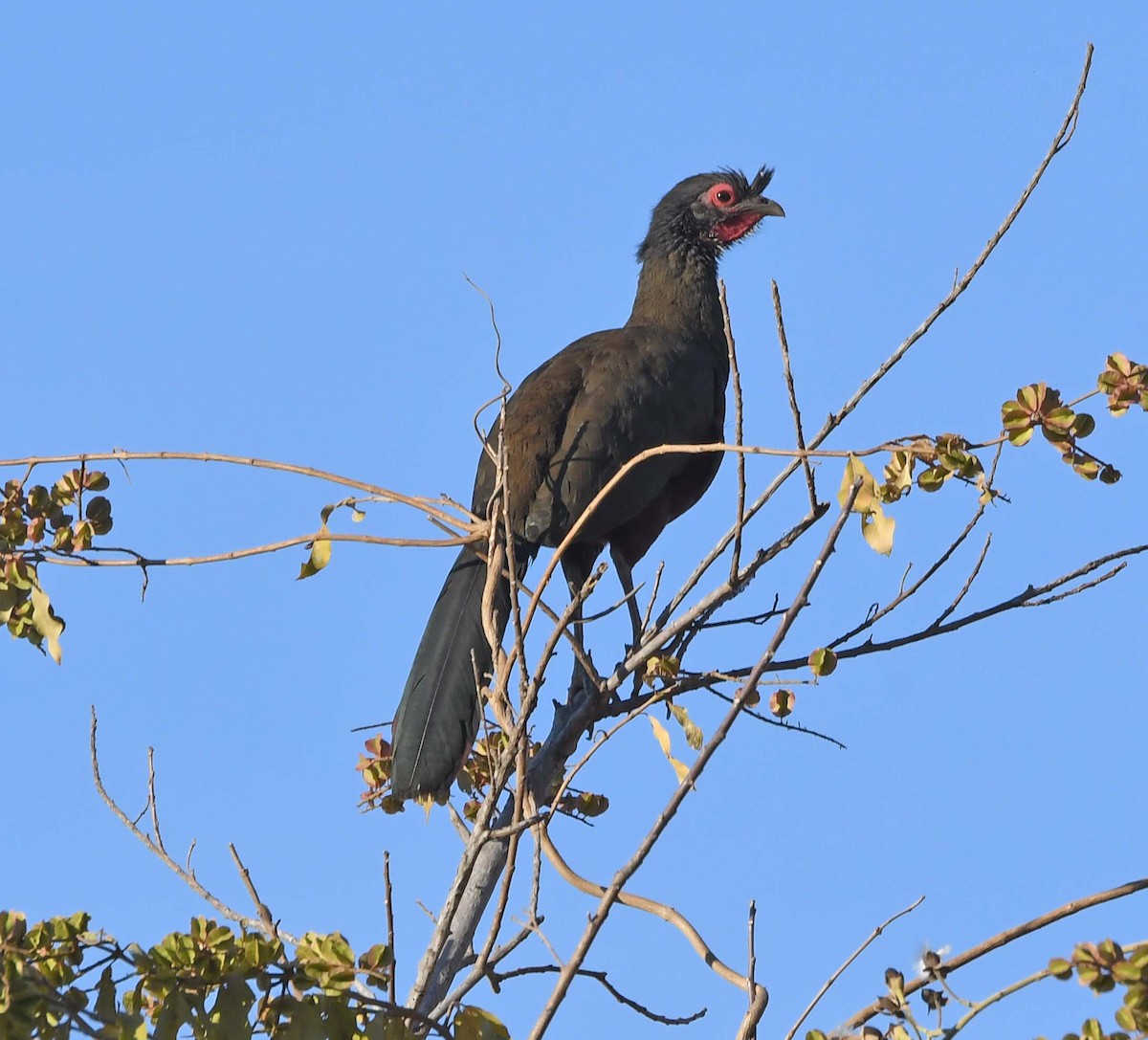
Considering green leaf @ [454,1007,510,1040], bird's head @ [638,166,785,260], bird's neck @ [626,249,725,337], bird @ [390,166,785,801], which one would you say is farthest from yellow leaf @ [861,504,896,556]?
bird's head @ [638,166,785,260]

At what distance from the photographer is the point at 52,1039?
253 centimetres

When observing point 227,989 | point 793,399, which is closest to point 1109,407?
point 793,399

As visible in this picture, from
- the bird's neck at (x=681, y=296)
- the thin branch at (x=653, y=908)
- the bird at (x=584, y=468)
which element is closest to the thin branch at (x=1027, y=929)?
the thin branch at (x=653, y=908)

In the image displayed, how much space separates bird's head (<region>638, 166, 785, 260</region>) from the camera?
276 inches

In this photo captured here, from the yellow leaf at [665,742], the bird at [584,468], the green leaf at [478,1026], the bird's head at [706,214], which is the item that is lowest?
the green leaf at [478,1026]

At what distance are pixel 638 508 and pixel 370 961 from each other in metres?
2.94

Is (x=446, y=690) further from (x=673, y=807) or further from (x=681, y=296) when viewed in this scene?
(x=681, y=296)

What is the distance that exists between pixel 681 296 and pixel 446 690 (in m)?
2.77

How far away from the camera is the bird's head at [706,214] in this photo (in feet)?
23.0

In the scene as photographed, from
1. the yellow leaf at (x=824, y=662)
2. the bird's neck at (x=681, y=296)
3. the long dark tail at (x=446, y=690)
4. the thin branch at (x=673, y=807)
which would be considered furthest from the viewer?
the bird's neck at (x=681, y=296)

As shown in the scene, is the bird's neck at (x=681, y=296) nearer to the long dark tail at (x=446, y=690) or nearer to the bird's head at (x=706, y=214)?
the bird's head at (x=706, y=214)

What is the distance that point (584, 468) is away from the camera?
5.42 m

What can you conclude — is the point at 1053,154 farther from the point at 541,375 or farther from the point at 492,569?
the point at 541,375

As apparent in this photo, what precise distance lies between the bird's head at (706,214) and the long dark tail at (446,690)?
2605 millimetres
